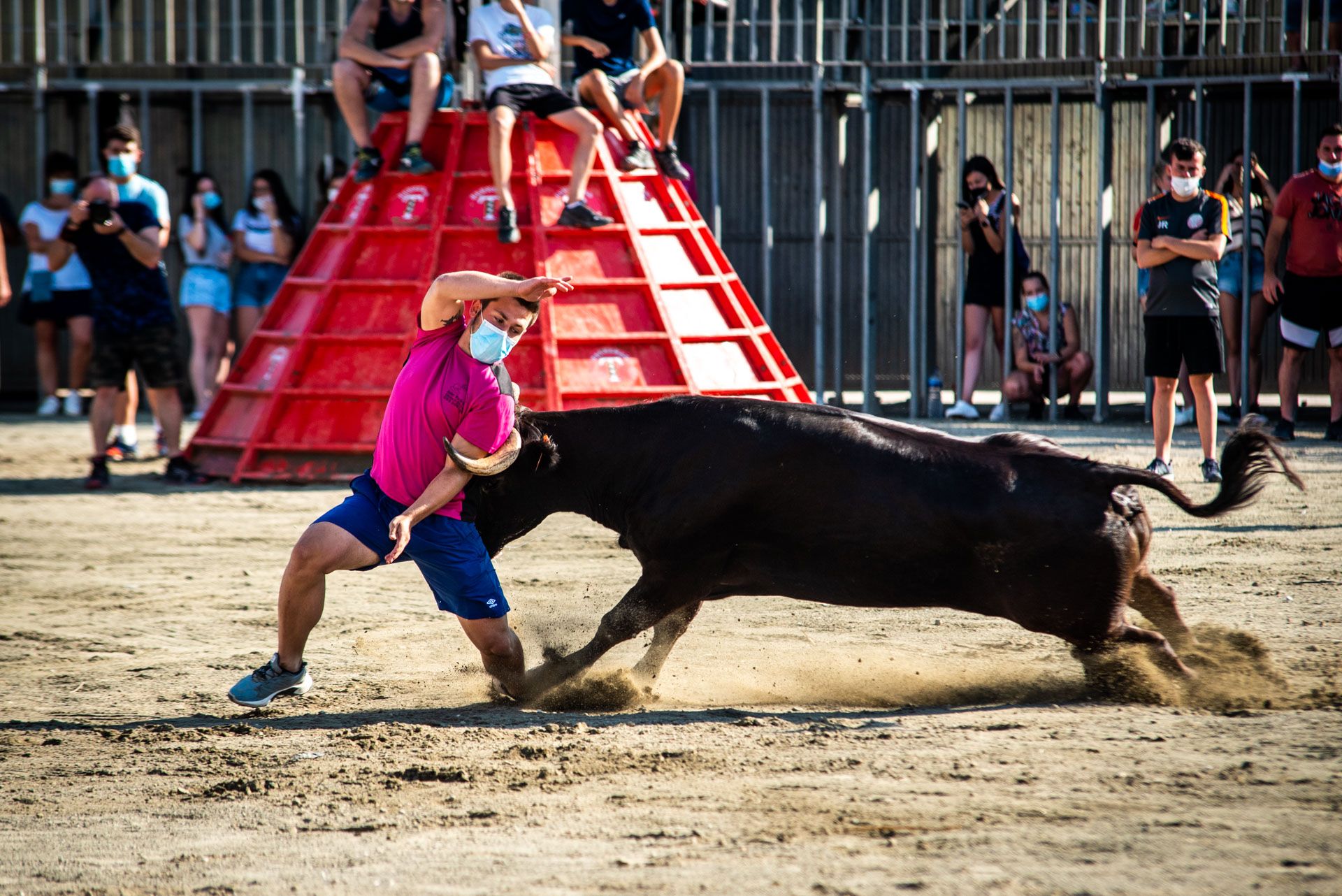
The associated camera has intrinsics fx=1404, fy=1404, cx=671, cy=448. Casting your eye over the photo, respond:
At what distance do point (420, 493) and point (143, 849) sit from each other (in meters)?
1.53

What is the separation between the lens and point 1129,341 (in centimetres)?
1510

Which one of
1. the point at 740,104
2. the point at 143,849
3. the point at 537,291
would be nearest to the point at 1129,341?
the point at 740,104

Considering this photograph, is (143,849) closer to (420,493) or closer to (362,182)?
(420,493)

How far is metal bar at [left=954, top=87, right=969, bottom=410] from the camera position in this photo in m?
13.6

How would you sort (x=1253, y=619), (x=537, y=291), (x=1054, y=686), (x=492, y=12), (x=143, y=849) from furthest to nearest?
(x=492, y=12) < (x=1253, y=619) < (x=1054, y=686) < (x=537, y=291) < (x=143, y=849)

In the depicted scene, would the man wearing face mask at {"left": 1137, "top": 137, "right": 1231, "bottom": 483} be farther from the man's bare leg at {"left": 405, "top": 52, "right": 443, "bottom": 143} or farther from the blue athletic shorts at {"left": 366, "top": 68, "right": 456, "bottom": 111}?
the blue athletic shorts at {"left": 366, "top": 68, "right": 456, "bottom": 111}

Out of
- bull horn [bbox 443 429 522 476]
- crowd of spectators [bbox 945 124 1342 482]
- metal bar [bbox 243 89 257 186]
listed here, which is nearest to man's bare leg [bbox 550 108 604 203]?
crowd of spectators [bbox 945 124 1342 482]

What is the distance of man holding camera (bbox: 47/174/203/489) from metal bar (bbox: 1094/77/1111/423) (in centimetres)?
817

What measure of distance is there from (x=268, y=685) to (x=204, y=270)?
28.0 ft

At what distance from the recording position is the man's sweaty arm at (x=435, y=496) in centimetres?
458

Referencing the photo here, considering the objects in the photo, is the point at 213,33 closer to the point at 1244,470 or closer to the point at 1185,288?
the point at 1185,288

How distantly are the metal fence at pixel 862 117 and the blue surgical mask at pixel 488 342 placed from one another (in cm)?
910

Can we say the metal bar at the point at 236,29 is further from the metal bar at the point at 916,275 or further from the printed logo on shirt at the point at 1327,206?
the printed logo on shirt at the point at 1327,206

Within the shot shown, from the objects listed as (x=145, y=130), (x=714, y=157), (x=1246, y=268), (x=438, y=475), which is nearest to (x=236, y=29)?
(x=145, y=130)
